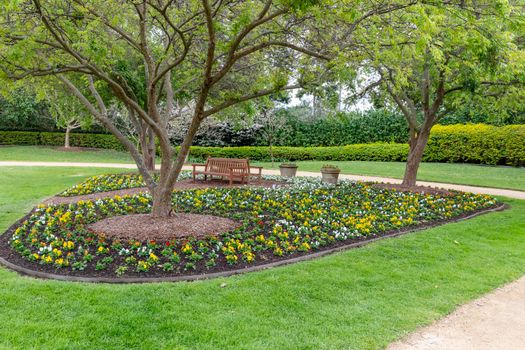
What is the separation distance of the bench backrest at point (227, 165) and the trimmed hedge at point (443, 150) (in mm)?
10980

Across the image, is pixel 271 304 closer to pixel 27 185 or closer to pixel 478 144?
pixel 27 185

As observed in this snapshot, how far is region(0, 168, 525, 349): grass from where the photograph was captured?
3379 mm

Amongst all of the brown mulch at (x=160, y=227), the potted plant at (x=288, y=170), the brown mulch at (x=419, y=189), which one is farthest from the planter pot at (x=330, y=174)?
the brown mulch at (x=160, y=227)

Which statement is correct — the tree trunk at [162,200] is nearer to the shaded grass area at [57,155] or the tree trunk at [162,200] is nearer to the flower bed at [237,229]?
the flower bed at [237,229]

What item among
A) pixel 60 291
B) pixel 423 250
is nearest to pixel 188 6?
pixel 60 291

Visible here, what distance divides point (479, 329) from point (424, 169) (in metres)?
15.3

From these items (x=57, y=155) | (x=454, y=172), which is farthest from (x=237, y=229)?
(x=57, y=155)

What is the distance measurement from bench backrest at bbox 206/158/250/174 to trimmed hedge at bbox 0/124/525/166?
36.0 feet

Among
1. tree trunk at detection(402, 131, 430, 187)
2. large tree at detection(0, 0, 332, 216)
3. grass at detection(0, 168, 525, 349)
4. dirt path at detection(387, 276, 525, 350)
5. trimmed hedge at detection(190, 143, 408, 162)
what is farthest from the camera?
trimmed hedge at detection(190, 143, 408, 162)

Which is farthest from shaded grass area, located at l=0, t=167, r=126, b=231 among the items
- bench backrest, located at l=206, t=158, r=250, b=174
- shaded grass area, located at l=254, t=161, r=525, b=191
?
shaded grass area, located at l=254, t=161, r=525, b=191

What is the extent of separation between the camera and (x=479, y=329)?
12.5 ft

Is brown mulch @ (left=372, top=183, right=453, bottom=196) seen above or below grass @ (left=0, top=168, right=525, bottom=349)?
above

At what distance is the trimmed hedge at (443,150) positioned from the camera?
61.6 ft

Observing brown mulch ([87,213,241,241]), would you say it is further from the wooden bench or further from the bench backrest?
the bench backrest
